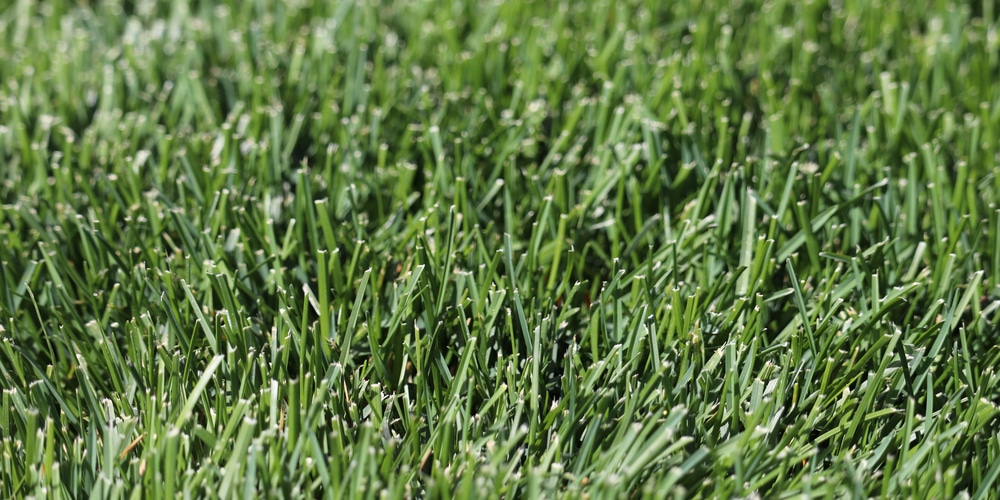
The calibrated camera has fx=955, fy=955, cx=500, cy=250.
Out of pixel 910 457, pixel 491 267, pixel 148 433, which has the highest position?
pixel 491 267

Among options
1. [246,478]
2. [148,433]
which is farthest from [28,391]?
[246,478]

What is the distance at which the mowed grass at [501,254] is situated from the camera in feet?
5.08

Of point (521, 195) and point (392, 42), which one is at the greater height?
point (392, 42)

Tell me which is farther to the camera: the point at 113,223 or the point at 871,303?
the point at 113,223

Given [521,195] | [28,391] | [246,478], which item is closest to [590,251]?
[521,195]

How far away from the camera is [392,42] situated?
299cm

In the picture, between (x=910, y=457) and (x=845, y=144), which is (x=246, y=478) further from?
(x=845, y=144)

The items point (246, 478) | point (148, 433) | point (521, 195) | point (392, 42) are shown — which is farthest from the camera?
point (392, 42)

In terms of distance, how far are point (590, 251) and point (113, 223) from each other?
3.53ft

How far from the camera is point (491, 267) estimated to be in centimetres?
180

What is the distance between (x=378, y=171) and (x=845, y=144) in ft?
3.85

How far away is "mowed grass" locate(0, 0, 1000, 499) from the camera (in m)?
1.55

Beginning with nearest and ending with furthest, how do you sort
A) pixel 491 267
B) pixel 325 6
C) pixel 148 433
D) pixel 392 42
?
A: pixel 148 433, pixel 491 267, pixel 392 42, pixel 325 6

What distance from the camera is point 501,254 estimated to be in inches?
72.6
